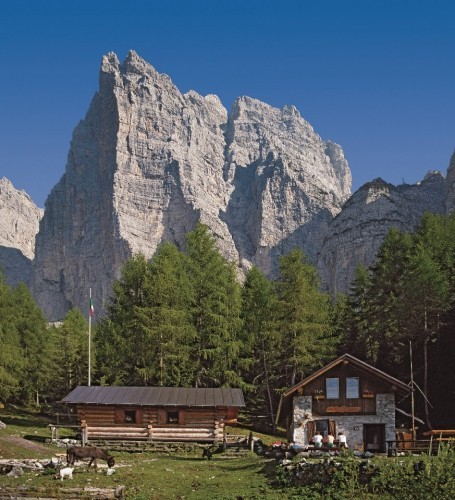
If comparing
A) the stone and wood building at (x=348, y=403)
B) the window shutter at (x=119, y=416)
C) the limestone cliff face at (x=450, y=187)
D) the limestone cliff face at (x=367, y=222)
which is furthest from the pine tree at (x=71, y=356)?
the limestone cliff face at (x=450, y=187)

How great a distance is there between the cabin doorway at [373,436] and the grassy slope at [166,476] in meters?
7.13

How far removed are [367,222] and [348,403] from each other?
148 metres

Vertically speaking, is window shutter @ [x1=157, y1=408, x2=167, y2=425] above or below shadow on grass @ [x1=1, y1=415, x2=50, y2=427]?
above

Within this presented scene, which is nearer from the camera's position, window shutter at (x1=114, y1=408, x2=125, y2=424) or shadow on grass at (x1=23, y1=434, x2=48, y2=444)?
shadow on grass at (x1=23, y1=434, x2=48, y2=444)

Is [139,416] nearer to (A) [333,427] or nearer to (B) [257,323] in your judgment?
(A) [333,427]

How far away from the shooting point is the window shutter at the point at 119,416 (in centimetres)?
3922

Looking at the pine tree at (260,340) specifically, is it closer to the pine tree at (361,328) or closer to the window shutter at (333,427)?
the pine tree at (361,328)

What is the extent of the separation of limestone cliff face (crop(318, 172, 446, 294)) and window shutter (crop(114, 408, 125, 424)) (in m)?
141

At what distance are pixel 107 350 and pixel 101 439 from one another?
1063 cm

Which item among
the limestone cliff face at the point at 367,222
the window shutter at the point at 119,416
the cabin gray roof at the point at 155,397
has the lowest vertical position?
the window shutter at the point at 119,416

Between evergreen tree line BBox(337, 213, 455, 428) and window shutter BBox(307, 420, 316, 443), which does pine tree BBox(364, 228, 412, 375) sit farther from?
window shutter BBox(307, 420, 316, 443)

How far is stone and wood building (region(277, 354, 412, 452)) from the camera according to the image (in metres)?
36.5

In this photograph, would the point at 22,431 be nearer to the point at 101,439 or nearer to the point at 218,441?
the point at 101,439

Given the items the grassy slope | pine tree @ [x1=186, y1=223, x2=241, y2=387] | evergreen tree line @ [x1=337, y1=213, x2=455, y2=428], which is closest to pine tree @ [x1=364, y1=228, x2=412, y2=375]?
evergreen tree line @ [x1=337, y1=213, x2=455, y2=428]
